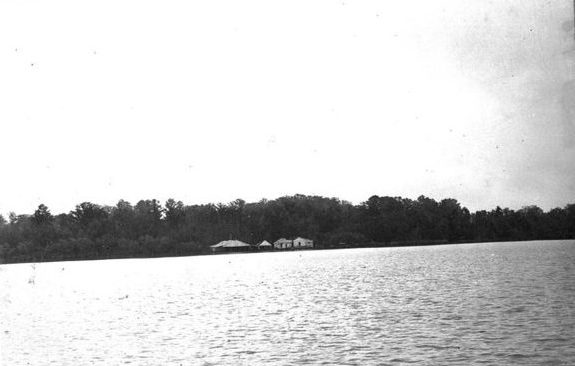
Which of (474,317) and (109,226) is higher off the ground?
(109,226)

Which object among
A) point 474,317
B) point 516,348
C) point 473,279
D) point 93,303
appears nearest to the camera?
point 516,348

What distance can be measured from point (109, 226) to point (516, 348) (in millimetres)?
185749

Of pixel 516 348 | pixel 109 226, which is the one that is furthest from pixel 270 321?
pixel 109 226

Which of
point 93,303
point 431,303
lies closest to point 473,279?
point 431,303

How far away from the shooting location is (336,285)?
6053 centimetres

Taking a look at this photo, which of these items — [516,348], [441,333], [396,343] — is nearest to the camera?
[516,348]

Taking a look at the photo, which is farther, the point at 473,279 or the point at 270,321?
the point at 473,279

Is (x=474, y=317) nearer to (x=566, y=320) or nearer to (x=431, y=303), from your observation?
(x=566, y=320)

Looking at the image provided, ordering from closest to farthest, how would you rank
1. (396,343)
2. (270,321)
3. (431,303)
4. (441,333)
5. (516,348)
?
(516,348), (396,343), (441,333), (270,321), (431,303)

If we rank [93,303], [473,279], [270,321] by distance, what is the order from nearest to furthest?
[270,321] → [93,303] → [473,279]

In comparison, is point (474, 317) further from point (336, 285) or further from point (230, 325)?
point (336, 285)

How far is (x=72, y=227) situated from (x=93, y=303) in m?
154

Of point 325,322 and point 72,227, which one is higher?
point 72,227

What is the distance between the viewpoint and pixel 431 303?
41.8 metres
